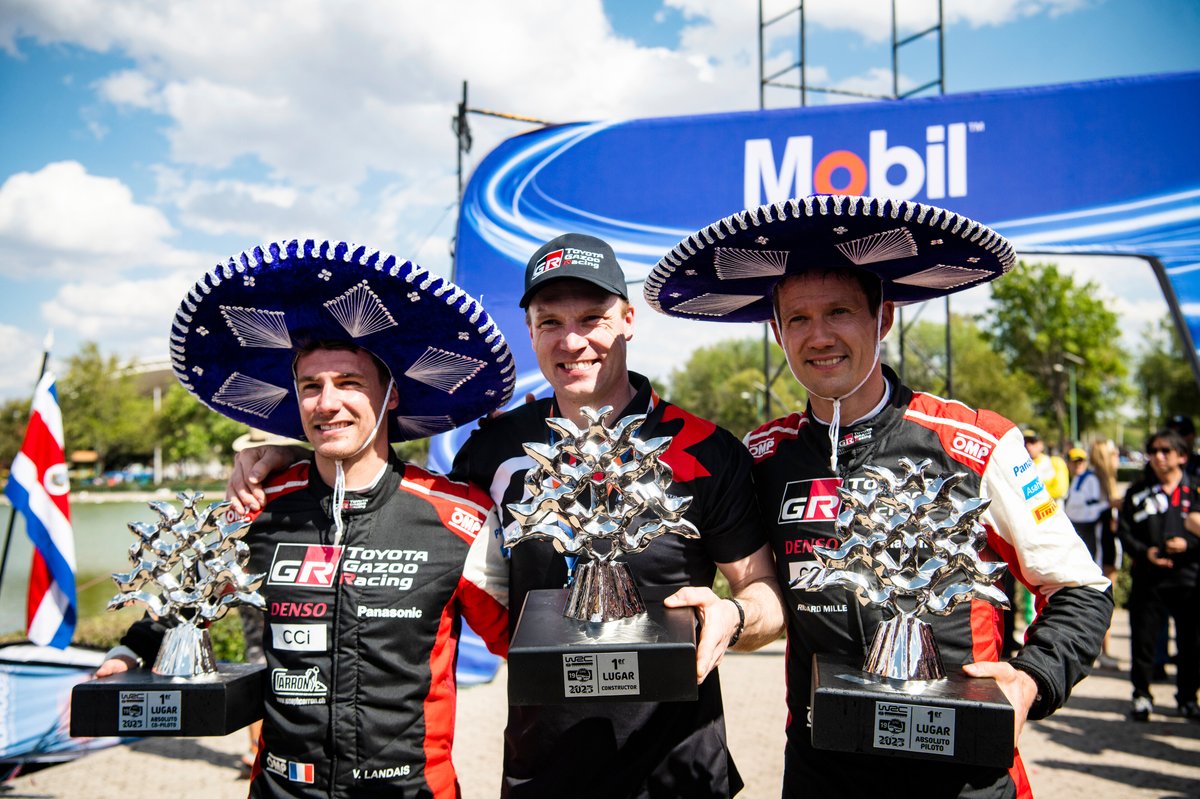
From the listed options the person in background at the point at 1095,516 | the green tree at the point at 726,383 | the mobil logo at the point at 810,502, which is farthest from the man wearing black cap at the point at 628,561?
the green tree at the point at 726,383

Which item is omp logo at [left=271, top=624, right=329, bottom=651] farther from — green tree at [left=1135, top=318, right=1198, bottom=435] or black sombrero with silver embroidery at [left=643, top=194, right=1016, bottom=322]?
green tree at [left=1135, top=318, right=1198, bottom=435]

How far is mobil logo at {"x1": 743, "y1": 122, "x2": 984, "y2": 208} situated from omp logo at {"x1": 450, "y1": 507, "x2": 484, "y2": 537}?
4.88 m

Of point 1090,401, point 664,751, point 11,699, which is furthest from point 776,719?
point 1090,401

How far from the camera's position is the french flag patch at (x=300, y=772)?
2.38 metres

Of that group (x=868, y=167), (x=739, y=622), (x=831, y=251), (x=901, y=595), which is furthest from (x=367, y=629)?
(x=868, y=167)

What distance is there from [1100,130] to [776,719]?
5.27 meters

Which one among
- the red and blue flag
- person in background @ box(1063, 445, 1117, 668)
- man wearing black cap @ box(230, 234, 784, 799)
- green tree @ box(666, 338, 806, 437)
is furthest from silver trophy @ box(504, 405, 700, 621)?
green tree @ box(666, 338, 806, 437)

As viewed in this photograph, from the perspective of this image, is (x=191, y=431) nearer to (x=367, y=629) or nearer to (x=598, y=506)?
(x=367, y=629)

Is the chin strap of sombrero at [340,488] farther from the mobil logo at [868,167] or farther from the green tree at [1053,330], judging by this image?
the green tree at [1053,330]

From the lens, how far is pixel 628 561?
245 centimetres

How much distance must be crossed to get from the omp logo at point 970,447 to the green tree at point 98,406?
167 ft

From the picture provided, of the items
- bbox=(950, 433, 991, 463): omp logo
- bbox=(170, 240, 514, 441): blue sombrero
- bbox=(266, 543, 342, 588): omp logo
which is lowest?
bbox=(266, 543, 342, 588): omp logo

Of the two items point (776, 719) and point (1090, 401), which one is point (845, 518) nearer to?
point (776, 719)

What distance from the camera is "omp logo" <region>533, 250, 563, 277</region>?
8.21ft
